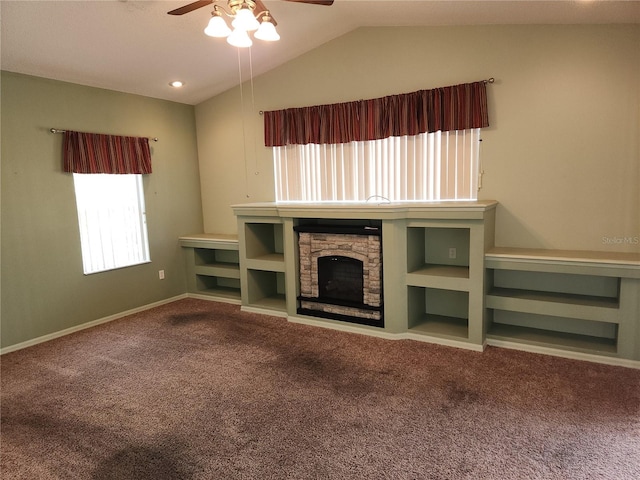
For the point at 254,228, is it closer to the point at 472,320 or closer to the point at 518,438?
the point at 472,320

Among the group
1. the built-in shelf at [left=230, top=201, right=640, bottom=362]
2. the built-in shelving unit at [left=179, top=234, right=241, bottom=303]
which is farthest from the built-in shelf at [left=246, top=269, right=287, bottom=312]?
the built-in shelf at [left=230, top=201, right=640, bottom=362]

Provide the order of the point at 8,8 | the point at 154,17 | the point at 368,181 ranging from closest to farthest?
the point at 8,8 → the point at 154,17 → the point at 368,181

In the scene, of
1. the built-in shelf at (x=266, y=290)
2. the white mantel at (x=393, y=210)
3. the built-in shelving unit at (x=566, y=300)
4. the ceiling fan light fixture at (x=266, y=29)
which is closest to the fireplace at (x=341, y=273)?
the white mantel at (x=393, y=210)

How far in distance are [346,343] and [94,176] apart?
3333 mm

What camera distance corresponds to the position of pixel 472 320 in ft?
11.6

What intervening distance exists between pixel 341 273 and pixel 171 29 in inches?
110

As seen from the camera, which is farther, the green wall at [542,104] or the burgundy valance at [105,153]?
the burgundy valance at [105,153]

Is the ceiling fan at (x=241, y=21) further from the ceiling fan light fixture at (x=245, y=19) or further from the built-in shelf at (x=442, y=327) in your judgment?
the built-in shelf at (x=442, y=327)

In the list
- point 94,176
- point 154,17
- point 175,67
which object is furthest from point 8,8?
point 94,176

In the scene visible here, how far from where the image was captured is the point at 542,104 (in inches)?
140

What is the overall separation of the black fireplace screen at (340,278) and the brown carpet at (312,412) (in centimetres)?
51

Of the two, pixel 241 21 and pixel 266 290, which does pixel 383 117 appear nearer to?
pixel 241 21

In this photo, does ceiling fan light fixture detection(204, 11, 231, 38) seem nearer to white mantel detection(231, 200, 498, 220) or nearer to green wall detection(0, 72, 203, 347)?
white mantel detection(231, 200, 498, 220)

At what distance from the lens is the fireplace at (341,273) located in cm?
393
